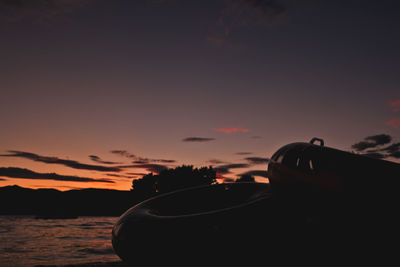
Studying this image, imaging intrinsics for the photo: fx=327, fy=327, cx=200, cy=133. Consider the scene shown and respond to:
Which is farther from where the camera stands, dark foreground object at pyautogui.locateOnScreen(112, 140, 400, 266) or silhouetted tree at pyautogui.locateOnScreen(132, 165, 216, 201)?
silhouetted tree at pyautogui.locateOnScreen(132, 165, 216, 201)

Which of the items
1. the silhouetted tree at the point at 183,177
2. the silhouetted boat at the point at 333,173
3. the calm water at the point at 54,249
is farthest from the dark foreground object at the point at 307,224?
the silhouetted tree at the point at 183,177

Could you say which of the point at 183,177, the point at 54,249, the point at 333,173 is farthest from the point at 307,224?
the point at 183,177

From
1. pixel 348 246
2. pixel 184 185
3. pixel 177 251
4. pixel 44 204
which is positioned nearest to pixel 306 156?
pixel 348 246

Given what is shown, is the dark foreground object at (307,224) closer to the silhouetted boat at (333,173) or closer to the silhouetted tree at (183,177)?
the silhouetted boat at (333,173)

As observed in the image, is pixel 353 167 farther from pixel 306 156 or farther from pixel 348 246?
pixel 348 246

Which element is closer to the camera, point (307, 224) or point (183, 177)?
point (307, 224)

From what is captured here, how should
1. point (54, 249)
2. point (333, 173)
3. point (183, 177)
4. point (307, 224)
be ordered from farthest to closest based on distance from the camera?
point (183, 177), point (54, 249), point (307, 224), point (333, 173)

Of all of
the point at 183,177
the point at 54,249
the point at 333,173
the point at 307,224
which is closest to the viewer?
the point at 333,173

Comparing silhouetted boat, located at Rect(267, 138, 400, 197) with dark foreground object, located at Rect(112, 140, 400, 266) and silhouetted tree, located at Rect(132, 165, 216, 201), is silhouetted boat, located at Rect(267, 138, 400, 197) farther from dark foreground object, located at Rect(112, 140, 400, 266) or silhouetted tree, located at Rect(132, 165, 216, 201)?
silhouetted tree, located at Rect(132, 165, 216, 201)

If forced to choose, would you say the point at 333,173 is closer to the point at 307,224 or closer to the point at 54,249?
the point at 307,224

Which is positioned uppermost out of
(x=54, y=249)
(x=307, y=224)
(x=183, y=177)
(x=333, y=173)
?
(x=183, y=177)

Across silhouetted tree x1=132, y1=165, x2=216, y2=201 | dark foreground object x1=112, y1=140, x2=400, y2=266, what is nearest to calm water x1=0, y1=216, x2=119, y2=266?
dark foreground object x1=112, y1=140, x2=400, y2=266

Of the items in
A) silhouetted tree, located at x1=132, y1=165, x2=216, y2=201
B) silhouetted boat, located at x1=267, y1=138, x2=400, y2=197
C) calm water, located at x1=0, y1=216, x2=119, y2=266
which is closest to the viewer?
silhouetted boat, located at x1=267, y1=138, x2=400, y2=197

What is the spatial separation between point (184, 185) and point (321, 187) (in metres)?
64.6
